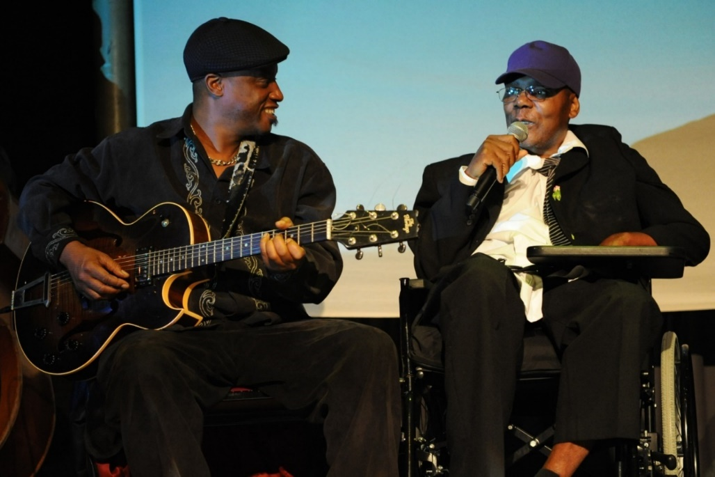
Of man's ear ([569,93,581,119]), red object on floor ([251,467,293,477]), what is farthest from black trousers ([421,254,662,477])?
Answer: man's ear ([569,93,581,119])

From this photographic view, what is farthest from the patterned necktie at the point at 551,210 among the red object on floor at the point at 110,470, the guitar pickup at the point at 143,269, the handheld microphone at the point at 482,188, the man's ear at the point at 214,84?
the red object on floor at the point at 110,470

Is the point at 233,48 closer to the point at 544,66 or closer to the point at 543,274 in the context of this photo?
the point at 544,66

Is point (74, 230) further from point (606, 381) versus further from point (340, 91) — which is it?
point (606, 381)

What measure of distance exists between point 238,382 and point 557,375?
3.05 ft

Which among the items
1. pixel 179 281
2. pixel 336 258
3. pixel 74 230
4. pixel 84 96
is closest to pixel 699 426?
pixel 336 258

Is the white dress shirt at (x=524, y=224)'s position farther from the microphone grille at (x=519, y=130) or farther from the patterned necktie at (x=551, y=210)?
the microphone grille at (x=519, y=130)

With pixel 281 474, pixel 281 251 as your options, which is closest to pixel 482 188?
pixel 281 251

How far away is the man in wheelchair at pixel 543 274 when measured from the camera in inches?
102

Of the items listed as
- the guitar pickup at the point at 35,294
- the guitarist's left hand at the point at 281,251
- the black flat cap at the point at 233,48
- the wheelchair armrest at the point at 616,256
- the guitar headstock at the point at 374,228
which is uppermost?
the black flat cap at the point at 233,48

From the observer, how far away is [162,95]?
13.4ft

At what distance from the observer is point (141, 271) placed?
2.88 meters

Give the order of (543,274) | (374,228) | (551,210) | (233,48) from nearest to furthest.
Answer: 1. (374,228)
2. (543,274)
3. (233,48)
4. (551,210)

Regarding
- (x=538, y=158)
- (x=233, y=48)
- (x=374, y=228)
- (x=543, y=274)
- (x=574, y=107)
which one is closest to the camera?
(x=374, y=228)

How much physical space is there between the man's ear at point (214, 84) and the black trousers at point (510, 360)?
0.99 metres
